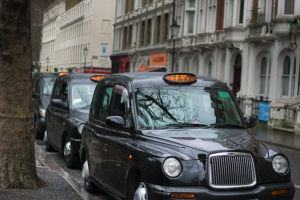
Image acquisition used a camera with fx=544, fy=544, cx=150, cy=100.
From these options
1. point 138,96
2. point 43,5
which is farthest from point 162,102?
point 43,5

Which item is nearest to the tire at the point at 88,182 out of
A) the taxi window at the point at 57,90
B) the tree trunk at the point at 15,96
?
the tree trunk at the point at 15,96

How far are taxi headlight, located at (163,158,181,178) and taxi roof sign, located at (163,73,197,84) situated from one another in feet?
5.44

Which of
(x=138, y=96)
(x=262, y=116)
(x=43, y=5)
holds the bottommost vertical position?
(x=262, y=116)

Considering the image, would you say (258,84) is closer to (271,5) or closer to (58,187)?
(271,5)

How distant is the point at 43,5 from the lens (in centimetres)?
2262

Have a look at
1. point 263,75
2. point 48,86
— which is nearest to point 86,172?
point 48,86

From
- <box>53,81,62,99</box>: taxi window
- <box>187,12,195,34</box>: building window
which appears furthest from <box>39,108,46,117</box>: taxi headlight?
<box>187,12,195,34</box>: building window

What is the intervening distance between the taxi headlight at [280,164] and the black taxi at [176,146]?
1 centimetres

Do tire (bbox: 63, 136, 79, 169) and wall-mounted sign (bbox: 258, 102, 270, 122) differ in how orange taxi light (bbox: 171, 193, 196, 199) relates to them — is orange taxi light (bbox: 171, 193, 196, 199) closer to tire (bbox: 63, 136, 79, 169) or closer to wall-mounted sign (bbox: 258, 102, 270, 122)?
tire (bbox: 63, 136, 79, 169)

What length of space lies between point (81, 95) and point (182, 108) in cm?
603

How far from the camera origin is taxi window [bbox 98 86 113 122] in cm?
770

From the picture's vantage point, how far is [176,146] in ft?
18.9

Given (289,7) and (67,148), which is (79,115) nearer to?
(67,148)

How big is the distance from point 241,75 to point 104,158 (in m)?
25.8
